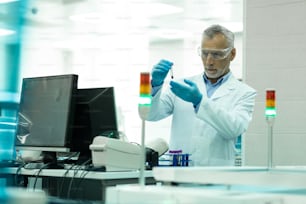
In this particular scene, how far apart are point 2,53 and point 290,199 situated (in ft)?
2.45

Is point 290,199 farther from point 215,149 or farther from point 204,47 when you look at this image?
point 204,47

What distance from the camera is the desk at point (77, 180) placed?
2.07 meters

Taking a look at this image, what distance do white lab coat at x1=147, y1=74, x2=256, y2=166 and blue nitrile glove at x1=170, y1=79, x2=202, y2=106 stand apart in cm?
16

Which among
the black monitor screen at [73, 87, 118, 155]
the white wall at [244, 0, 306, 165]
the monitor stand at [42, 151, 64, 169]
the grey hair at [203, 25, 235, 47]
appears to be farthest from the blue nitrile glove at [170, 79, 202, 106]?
the white wall at [244, 0, 306, 165]

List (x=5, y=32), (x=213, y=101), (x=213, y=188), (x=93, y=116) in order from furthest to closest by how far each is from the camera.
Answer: (x=213, y=101) → (x=93, y=116) → (x=213, y=188) → (x=5, y=32)

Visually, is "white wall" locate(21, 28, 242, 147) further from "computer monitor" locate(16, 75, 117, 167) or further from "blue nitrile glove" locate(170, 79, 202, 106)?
"blue nitrile glove" locate(170, 79, 202, 106)

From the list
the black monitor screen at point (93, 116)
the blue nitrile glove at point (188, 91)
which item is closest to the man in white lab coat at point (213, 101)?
the blue nitrile glove at point (188, 91)

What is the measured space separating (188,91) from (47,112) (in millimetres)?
620

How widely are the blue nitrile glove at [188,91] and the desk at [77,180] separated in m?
0.35

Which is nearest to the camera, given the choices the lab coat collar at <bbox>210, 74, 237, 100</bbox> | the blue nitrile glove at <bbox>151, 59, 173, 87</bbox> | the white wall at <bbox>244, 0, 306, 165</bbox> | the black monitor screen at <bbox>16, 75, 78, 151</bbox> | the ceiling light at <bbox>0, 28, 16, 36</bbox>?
the ceiling light at <bbox>0, 28, 16, 36</bbox>

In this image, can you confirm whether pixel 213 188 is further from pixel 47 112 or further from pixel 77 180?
pixel 47 112

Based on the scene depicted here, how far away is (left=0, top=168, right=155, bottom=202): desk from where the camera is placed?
2.07m

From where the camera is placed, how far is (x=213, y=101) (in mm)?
2377

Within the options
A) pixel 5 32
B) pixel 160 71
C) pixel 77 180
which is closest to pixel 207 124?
pixel 160 71
